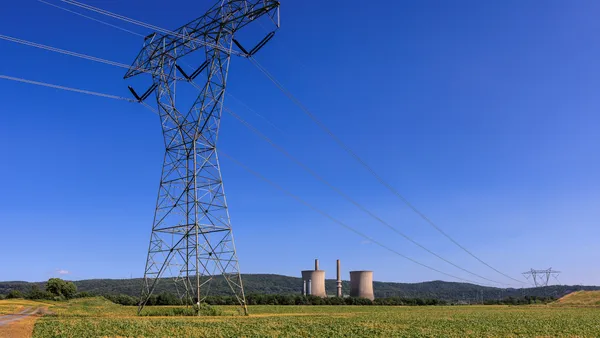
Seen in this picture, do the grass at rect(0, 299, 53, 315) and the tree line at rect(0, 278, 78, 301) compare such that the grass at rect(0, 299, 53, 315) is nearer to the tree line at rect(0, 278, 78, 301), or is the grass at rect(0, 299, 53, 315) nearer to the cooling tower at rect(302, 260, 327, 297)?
the tree line at rect(0, 278, 78, 301)

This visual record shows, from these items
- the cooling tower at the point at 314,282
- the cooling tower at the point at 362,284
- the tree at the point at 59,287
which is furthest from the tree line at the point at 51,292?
the cooling tower at the point at 362,284

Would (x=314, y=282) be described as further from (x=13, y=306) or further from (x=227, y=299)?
(x=13, y=306)

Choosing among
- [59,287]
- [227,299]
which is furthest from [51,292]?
[227,299]

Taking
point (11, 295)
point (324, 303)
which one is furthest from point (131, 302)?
point (324, 303)

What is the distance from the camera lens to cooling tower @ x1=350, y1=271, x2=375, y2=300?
129875mm

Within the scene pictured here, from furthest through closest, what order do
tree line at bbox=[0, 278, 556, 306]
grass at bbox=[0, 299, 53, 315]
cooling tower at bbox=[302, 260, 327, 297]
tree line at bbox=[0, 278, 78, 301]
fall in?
cooling tower at bbox=[302, 260, 327, 297] → tree line at bbox=[0, 278, 78, 301] → tree line at bbox=[0, 278, 556, 306] → grass at bbox=[0, 299, 53, 315]

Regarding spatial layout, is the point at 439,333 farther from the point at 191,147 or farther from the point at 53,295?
the point at 53,295

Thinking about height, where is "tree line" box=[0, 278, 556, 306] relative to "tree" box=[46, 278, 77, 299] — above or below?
below

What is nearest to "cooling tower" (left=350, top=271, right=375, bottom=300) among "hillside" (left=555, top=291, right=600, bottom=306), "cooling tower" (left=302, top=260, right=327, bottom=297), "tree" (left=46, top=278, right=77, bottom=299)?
"cooling tower" (left=302, top=260, right=327, bottom=297)

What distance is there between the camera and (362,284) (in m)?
130

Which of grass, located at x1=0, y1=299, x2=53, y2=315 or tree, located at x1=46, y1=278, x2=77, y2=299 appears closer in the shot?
grass, located at x1=0, y1=299, x2=53, y2=315

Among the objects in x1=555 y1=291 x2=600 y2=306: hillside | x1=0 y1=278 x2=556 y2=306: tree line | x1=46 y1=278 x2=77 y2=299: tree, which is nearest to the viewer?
x1=0 y1=278 x2=556 y2=306: tree line

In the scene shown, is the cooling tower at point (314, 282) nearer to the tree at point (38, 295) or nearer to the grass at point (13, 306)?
the tree at point (38, 295)

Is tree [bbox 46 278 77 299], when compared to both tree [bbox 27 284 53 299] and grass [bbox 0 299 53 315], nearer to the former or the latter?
tree [bbox 27 284 53 299]
